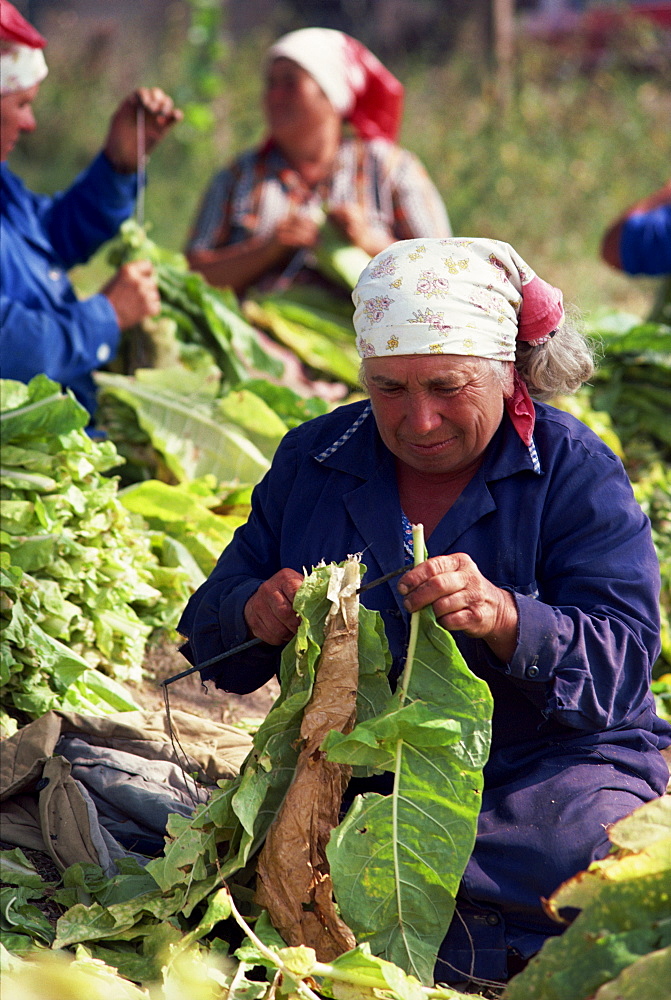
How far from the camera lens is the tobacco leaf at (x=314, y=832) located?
2025mm

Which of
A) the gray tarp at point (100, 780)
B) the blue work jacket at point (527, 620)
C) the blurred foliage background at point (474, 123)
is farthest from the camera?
the blurred foliage background at point (474, 123)

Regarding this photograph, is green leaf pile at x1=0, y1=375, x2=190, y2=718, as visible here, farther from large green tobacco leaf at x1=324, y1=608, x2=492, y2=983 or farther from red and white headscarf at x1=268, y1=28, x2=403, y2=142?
red and white headscarf at x1=268, y1=28, x2=403, y2=142

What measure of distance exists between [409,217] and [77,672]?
332 centimetres

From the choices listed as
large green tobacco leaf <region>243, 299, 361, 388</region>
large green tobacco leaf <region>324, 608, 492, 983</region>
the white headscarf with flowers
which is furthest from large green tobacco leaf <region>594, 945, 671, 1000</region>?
large green tobacco leaf <region>243, 299, 361, 388</region>

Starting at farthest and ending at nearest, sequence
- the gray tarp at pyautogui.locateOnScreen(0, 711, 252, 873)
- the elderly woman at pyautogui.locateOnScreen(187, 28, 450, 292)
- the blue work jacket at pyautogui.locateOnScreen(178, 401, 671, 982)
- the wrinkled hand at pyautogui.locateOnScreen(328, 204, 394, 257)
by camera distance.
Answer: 1. the elderly woman at pyautogui.locateOnScreen(187, 28, 450, 292)
2. the wrinkled hand at pyautogui.locateOnScreen(328, 204, 394, 257)
3. the gray tarp at pyautogui.locateOnScreen(0, 711, 252, 873)
4. the blue work jacket at pyautogui.locateOnScreen(178, 401, 671, 982)

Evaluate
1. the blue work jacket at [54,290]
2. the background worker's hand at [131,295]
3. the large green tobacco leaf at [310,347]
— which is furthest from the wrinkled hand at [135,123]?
the large green tobacco leaf at [310,347]

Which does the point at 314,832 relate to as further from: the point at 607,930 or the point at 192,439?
the point at 192,439

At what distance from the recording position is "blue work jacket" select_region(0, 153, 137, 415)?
353cm

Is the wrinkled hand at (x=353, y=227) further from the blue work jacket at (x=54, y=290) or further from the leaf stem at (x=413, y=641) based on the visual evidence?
the leaf stem at (x=413, y=641)

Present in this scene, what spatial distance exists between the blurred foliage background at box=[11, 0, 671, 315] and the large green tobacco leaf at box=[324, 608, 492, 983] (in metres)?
8.03

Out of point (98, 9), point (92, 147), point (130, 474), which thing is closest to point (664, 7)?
point (92, 147)

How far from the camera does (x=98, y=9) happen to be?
1559 centimetres

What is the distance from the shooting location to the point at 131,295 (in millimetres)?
3967

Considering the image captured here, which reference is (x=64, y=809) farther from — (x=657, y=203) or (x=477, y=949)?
(x=657, y=203)
